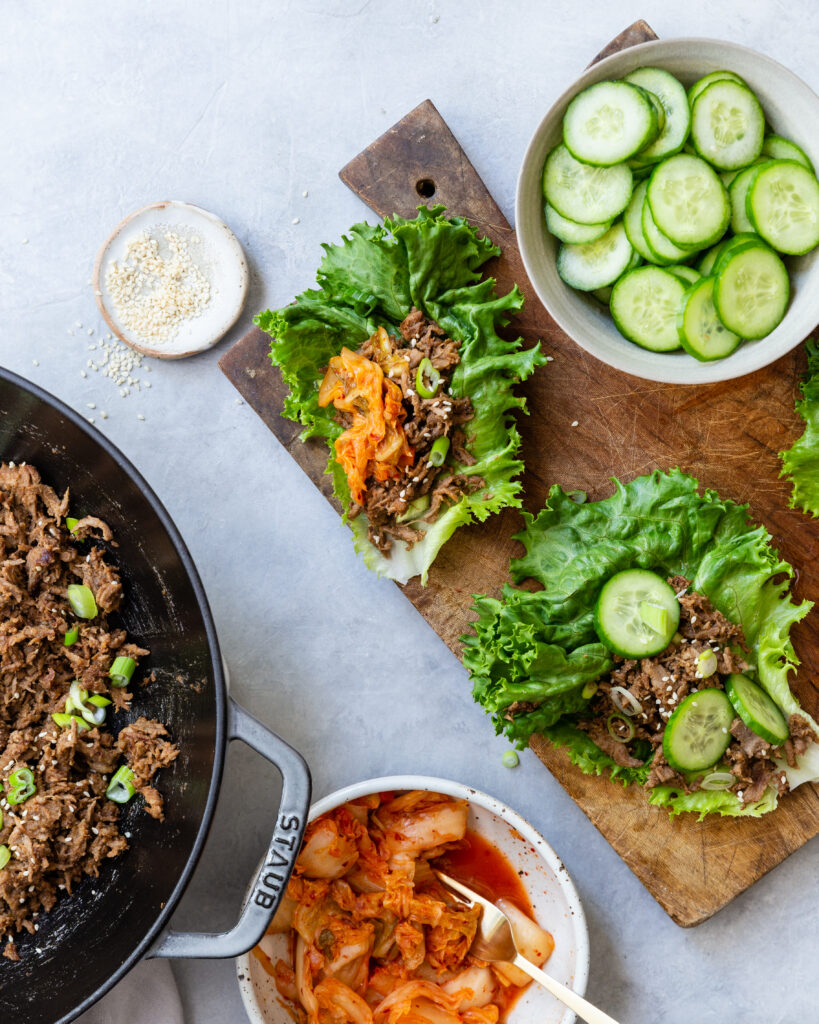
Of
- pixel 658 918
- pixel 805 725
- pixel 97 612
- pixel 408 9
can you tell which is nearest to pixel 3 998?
pixel 97 612

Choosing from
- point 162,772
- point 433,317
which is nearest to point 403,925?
point 162,772

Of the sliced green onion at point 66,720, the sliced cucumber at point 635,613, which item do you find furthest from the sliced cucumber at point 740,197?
the sliced green onion at point 66,720

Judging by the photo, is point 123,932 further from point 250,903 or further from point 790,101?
point 790,101

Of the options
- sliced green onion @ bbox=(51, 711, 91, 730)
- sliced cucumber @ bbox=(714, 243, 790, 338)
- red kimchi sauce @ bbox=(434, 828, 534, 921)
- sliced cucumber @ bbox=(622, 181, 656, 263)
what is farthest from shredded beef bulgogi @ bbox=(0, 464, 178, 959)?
sliced cucumber @ bbox=(714, 243, 790, 338)

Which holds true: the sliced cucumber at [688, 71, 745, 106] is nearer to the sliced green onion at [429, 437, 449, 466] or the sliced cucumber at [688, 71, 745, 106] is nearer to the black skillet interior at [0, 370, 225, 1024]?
the sliced green onion at [429, 437, 449, 466]

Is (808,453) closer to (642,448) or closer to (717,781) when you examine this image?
(642,448)
